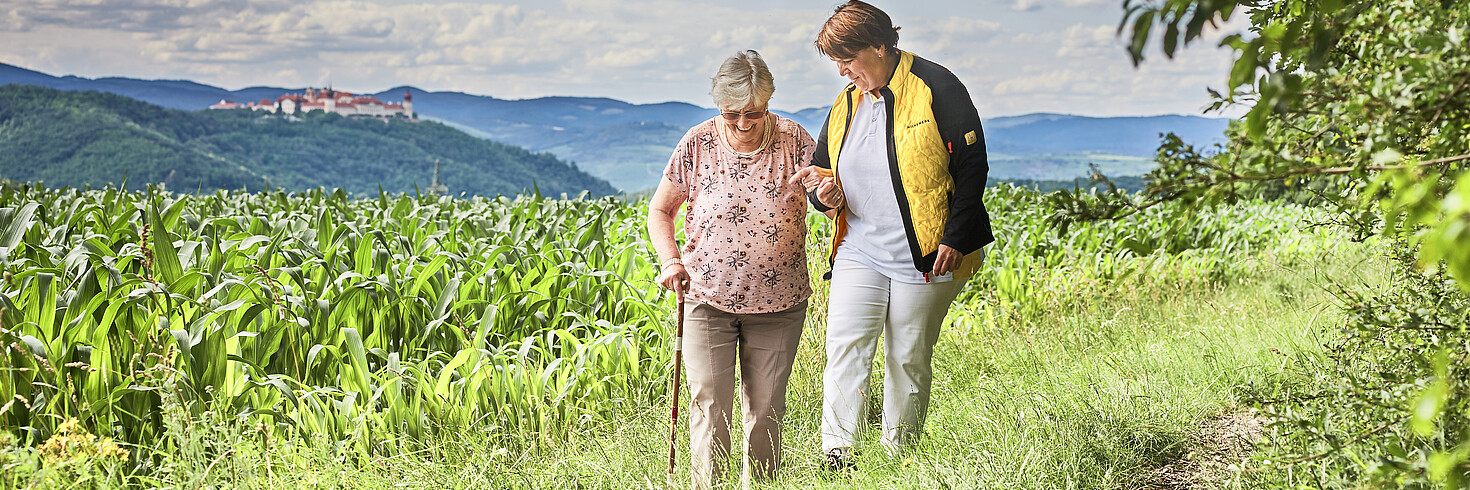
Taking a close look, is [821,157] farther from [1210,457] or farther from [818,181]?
[1210,457]

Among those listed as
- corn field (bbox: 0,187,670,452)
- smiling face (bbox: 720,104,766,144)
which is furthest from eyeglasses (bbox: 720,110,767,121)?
corn field (bbox: 0,187,670,452)

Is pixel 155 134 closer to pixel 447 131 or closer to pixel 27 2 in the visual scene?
pixel 447 131

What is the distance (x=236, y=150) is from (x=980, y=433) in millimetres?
111824

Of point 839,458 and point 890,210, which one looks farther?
point 839,458

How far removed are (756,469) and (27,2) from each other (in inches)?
5431

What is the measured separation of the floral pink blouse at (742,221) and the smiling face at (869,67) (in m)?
0.27

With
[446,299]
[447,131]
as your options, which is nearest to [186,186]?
[447,131]

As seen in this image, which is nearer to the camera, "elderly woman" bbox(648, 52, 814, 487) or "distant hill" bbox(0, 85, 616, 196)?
"elderly woman" bbox(648, 52, 814, 487)

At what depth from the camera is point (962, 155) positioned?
9.00 ft

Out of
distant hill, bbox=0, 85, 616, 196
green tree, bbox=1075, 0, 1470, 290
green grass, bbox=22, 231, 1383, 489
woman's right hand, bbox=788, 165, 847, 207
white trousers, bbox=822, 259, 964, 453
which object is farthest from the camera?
distant hill, bbox=0, 85, 616, 196

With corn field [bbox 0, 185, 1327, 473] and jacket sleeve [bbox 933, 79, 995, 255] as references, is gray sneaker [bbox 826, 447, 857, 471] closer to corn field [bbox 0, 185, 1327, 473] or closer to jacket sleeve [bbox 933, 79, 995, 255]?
jacket sleeve [bbox 933, 79, 995, 255]

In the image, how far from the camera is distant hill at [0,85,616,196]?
3260 inches

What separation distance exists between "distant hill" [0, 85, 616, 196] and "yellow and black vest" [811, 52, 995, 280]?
80.9m

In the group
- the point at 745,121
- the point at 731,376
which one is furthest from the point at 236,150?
the point at 745,121
